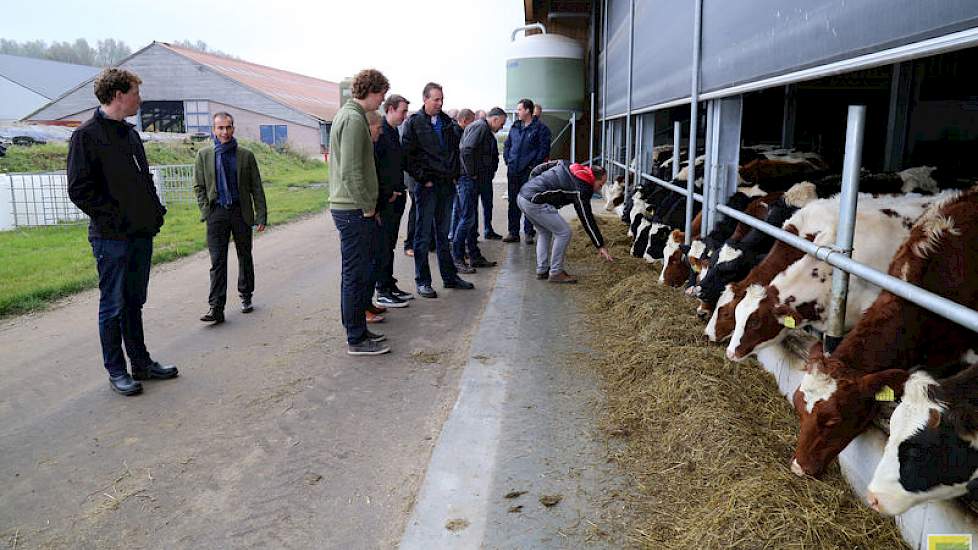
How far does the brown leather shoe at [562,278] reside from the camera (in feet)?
25.8

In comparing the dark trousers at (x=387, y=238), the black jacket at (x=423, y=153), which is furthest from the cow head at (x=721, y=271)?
the black jacket at (x=423, y=153)

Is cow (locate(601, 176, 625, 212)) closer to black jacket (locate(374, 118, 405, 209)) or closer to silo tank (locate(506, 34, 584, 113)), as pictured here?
silo tank (locate(506, 34, 584, 113))

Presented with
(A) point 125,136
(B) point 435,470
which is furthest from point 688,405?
(A) point 125,136

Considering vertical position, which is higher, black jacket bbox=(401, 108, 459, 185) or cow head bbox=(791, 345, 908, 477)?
black jacket bbox=(401, 108, 459, 185)

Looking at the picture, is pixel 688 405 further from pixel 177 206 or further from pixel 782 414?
pixel 177 206

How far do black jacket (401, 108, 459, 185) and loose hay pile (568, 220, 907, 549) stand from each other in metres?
2.63

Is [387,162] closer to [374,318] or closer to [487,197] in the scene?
[374,318]

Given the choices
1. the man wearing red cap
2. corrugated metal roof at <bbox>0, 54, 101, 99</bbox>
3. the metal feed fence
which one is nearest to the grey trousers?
the man wearing red cap

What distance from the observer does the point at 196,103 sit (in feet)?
152

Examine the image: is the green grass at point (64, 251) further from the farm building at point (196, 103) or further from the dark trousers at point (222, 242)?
the farm building at point (196, 103)

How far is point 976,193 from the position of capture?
3.52 m

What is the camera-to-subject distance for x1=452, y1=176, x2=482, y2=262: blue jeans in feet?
28.4

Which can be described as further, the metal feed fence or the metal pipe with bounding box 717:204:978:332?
the metal feed fence

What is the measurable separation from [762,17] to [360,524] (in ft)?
12.9
